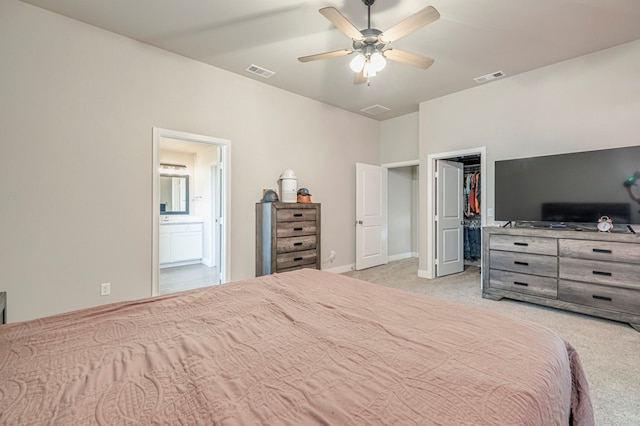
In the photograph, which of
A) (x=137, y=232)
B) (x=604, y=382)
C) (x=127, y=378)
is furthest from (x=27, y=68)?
(x=604, y=382)

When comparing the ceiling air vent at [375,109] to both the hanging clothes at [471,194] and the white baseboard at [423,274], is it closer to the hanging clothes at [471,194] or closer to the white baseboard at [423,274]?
the hanging clothes at [471,194]

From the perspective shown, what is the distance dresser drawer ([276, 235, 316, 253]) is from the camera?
379 cm

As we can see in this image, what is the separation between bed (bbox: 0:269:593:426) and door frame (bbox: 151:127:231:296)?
79.4 inches

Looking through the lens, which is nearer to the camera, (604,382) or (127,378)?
(127,378)

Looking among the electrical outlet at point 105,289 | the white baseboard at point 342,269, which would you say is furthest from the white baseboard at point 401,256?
the electrical outlet at point 105,289

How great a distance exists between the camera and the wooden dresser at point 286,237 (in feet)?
12.3

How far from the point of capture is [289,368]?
0.85 metres

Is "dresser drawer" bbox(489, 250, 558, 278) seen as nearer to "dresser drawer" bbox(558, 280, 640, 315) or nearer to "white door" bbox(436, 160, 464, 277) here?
"dresser drawer" bbox(558, 280, 640, 315)

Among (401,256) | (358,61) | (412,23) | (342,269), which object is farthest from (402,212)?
(412,23)

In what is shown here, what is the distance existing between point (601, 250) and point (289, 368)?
3.62m

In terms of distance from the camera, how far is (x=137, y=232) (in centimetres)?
305

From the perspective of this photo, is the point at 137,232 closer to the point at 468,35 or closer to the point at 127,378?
the point at 127,378

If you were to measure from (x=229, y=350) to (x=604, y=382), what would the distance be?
8.40ft

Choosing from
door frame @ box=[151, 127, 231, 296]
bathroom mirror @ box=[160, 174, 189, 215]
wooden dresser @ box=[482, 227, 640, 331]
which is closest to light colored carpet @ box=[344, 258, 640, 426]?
wooden dresser @ box=[482, 227, 640, 331]
